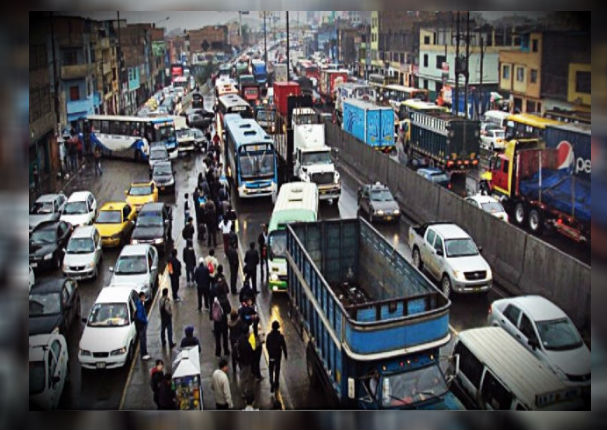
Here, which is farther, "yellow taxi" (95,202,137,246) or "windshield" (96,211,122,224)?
"windshield" (96,211,122,224)

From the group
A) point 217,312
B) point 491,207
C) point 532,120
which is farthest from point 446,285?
point 532,120

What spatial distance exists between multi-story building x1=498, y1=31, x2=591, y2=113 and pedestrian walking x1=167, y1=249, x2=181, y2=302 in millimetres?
15109

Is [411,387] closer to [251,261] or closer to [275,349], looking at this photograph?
[275,349]

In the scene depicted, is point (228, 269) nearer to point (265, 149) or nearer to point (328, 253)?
point (328, 253)

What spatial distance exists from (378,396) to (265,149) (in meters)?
16.1

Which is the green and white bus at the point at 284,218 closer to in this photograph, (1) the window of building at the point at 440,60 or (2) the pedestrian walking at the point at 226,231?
(2) the pedestrian walking at the point at 226,231

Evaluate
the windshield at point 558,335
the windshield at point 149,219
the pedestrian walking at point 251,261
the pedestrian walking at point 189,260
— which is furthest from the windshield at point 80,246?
the windshield at point 558,335

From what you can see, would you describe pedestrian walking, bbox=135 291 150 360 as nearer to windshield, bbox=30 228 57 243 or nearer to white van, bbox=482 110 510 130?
windshield, bbox=30 228 57 243

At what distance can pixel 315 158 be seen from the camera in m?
27.0

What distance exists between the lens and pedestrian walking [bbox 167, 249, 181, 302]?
49.9 feet

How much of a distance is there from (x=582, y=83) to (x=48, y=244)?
64.9 feet

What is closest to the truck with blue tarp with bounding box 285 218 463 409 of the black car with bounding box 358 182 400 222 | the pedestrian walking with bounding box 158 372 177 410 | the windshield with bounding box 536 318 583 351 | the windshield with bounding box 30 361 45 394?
the windshield with bounding box 536 318 583 351

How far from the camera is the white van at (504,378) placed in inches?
384

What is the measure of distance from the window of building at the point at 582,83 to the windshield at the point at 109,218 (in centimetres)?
1686
